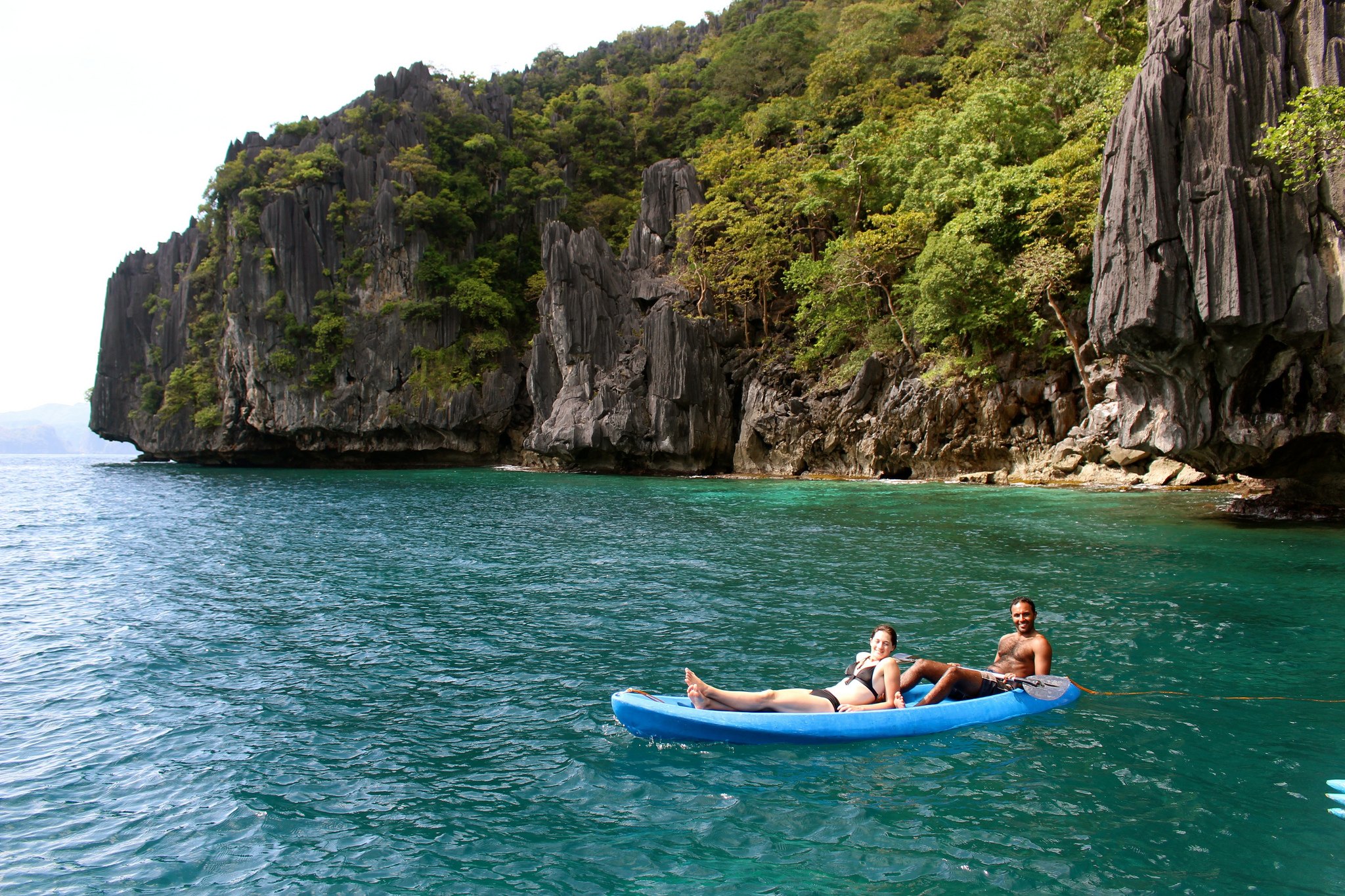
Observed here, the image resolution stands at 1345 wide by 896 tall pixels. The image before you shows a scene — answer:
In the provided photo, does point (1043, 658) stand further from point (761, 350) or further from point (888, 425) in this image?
point (761, 350)

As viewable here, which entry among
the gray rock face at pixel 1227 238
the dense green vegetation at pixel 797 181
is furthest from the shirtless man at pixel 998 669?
the dense green vegetation at pixel 797 181

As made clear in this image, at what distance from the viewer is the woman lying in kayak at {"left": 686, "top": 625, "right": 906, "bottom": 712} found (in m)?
7.22

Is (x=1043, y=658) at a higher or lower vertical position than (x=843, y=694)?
higher

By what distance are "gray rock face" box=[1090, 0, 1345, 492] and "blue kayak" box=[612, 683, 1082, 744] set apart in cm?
1429

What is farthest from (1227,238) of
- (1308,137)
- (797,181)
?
(797,181)

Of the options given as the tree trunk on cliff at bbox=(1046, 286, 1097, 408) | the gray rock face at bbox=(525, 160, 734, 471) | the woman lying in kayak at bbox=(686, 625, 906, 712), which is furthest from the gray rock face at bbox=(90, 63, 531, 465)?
the woman lying in kayak at bbox=(686, 625, 906, 712)

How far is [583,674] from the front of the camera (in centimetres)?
927

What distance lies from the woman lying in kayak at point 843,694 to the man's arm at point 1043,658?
1.61 metres

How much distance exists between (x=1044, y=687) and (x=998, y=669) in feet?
2.19

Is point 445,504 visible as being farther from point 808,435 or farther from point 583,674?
point 583,674

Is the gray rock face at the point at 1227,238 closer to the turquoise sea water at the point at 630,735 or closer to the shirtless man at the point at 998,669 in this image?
the turquoise sea water at the point at 630,735

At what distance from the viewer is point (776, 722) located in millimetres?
7086

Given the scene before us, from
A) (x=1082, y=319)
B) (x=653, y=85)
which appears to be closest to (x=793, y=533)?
(x=1082, y=319)

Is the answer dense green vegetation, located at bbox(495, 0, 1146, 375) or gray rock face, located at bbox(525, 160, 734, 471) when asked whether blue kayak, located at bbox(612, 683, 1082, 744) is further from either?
gray rock face, located at bbox(525, 160, 734, 471)
